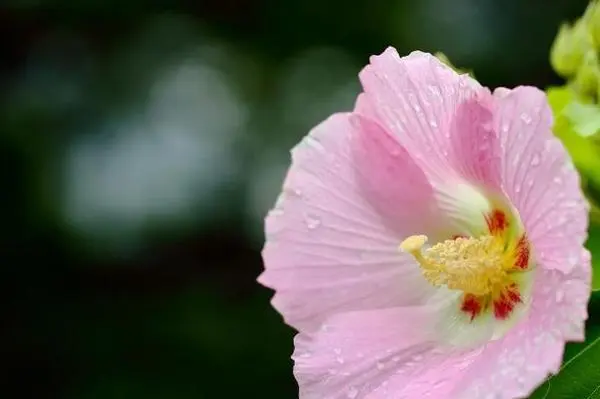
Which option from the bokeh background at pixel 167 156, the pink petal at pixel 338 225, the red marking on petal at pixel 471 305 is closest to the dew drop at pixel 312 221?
the pink petal at pixel 338 225

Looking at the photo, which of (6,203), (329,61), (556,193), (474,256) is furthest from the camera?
(329,61)

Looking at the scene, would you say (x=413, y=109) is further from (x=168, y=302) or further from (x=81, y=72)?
(x=81, y=72)

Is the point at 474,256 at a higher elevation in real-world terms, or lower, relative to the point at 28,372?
higher

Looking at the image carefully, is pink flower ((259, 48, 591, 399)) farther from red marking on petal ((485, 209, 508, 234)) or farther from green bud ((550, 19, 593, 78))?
green bud ((550, 19, 593, 78))

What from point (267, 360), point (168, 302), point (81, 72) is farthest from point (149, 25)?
point (267, 360)

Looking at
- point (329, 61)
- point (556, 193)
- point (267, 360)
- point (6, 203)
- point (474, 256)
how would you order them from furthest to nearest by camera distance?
1. point (329, 61)
2. point (6, 203)
3. point (267, 360)
4. point (474, 256)
5. point (556, 193)

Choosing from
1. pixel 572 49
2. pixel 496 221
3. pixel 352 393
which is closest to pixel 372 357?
pixel 352 393

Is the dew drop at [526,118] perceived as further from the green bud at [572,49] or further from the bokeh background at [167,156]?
the bokeh background at [167,156]
